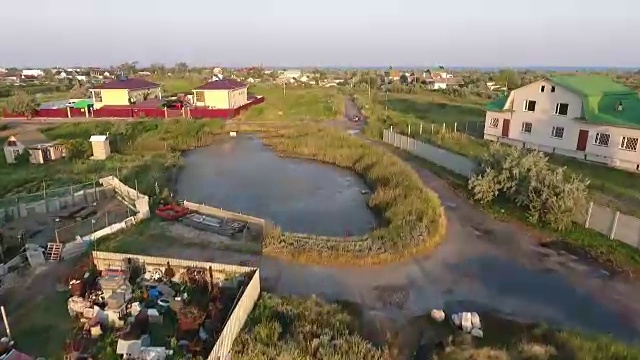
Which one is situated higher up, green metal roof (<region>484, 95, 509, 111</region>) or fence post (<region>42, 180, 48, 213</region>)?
green metal roof (<region>484, 95, 509, 111</region>)

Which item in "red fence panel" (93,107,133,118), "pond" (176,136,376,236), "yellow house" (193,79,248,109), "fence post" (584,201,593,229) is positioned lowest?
"pond" (176,136,376,236)

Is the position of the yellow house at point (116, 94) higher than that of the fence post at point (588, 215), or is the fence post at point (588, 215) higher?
the yellow house at point (116, 94)

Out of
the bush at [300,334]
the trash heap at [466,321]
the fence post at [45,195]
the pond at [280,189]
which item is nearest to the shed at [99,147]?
the pond at [280,189]

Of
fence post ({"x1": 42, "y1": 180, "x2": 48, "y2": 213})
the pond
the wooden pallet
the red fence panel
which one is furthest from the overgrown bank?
the red fence panel

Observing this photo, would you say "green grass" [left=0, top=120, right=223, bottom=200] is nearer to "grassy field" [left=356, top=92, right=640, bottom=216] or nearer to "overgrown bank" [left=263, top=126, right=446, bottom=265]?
"overgrown bank" [left=263, top=126, right=446, bottom=265]

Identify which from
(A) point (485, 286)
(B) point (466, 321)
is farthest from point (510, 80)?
(B) point (466, 321)

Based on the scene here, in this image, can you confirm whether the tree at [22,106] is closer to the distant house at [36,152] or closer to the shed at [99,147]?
the distant house at [36,152]
